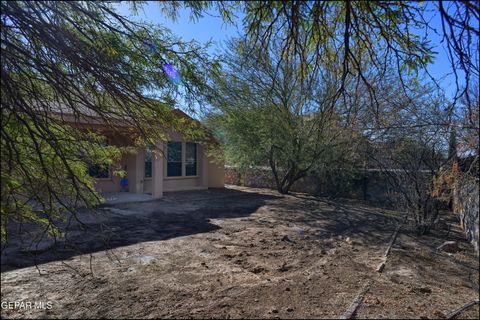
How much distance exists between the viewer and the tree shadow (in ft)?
17.9

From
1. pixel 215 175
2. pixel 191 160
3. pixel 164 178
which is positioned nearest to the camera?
pixel 164 178

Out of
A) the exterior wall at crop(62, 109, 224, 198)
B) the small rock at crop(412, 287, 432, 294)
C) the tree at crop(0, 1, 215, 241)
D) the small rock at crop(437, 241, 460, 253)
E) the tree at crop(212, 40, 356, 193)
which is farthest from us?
the exterior wall at crop(62, 109, 224, 198)

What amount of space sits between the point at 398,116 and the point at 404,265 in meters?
5.20

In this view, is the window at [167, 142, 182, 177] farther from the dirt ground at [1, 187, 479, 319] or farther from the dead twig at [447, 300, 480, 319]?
the dead twig at [447, 300, 480, 319]

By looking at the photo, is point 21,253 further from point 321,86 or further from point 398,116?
point 321,86

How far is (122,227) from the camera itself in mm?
8445

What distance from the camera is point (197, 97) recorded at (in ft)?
15.4

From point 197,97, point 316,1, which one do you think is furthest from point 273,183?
point 316,1

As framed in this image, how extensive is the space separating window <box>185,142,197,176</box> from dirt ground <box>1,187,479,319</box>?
8437 mm

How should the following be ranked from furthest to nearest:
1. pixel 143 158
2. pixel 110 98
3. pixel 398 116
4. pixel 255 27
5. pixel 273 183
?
pixel 273 183 < pixel 143 158 < pixel 398 116 < pixel 110 98 < pixel 255 27

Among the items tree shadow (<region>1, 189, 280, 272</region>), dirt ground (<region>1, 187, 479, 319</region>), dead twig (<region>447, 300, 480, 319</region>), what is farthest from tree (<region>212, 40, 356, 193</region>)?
dead twig (<region>447, 300, 480, 319</region>)

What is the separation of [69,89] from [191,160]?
1418 centimetres

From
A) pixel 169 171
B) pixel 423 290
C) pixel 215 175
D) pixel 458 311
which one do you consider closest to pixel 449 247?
pixel 423 290

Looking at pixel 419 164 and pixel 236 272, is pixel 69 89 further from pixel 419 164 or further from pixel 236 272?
pixel 419 164
